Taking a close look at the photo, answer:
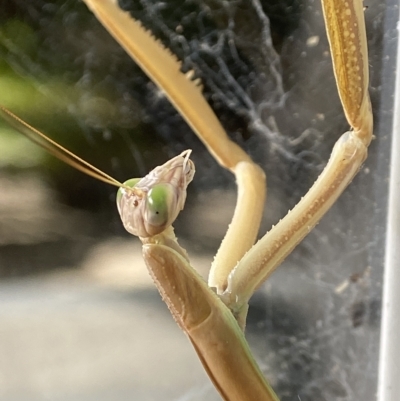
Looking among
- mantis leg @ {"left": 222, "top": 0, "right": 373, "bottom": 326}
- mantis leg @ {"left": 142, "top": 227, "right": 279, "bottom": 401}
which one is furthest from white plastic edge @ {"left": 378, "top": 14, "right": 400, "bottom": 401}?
mantis leg @ {"left": 142, "top": 227, "right": 279, "bottom": 401}

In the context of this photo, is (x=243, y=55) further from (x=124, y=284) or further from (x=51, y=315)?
(x=51, y=315)

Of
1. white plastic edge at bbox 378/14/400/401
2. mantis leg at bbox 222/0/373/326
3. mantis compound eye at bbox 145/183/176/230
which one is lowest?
white plastic edge at bbox 378/14/400/401

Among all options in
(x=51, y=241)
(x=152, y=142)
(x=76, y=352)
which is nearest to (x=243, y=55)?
(x=152, y=142)

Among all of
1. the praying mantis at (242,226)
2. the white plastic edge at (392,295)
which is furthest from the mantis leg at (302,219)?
the white plastic edge at (392,295)

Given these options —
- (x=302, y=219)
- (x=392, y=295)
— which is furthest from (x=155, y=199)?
(x=392, y=295)

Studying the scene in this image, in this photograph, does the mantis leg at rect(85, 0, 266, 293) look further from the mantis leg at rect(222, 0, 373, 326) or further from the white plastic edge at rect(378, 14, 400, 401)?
the white plastic edge at rect(378, 14, 400, 401)

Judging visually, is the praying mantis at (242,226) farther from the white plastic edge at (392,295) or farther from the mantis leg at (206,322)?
the white plastic edge at (392,295)
